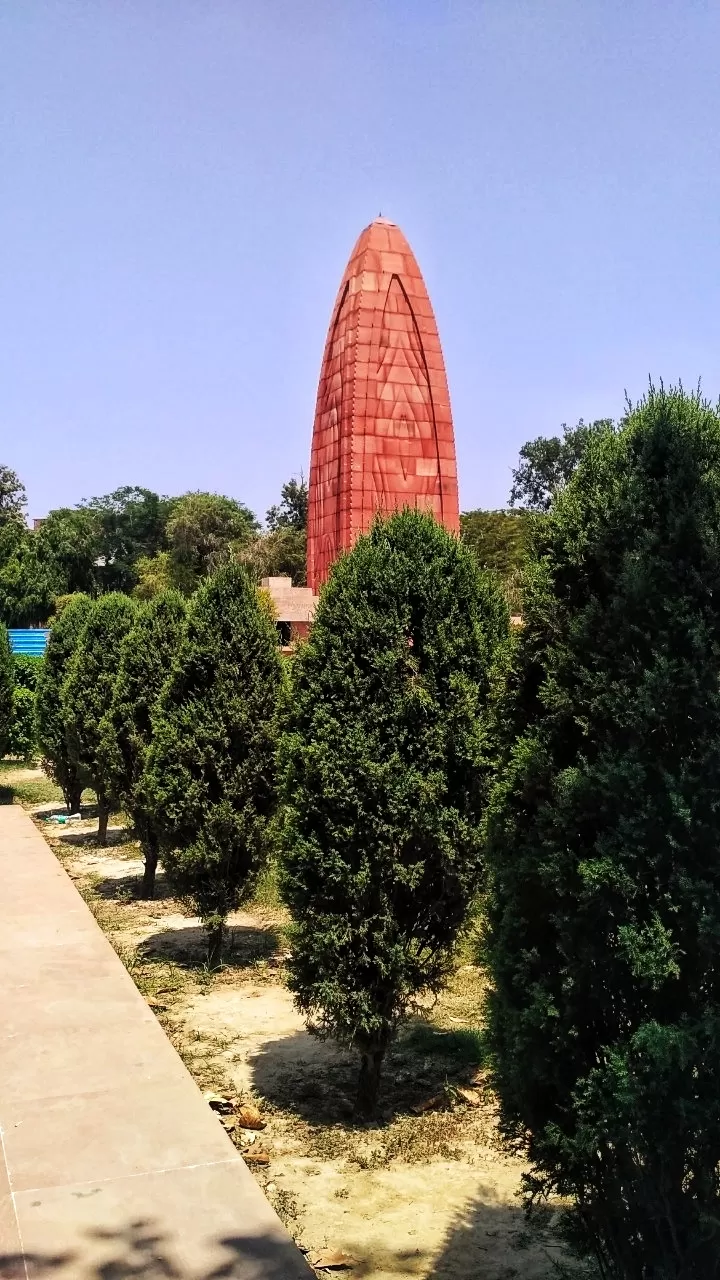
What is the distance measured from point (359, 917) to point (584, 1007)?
7.07 feet

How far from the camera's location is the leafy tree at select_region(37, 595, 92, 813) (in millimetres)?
13688

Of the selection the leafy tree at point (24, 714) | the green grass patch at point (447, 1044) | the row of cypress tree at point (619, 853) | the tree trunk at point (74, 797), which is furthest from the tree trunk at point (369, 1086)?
the leafy tree at point (24, 714)

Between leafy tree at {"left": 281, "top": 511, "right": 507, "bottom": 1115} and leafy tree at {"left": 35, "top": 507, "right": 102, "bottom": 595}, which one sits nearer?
leafy tree at {"left": 281, "top": 511, "right": 507, "bottom": 1115}

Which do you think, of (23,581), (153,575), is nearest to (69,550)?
(23,581)

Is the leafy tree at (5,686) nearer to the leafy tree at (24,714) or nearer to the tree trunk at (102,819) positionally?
the tree trunk at (102,819)

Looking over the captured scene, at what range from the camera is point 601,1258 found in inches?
109

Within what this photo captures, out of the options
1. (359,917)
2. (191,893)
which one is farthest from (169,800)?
(359,917)

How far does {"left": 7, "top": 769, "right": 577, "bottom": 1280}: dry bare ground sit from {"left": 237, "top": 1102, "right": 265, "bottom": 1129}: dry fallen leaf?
3 centimetres

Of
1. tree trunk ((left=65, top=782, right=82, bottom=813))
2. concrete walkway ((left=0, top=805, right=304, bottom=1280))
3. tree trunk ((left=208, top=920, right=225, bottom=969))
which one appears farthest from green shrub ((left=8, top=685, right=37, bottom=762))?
concrete walkway ((left=0, top=805, right=304, bottom=1280))

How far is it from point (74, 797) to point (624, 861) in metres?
12.7

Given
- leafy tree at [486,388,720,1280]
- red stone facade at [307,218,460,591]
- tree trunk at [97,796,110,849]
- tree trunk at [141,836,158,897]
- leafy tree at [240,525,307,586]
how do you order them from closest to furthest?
leafy tree at [486,388,720,1280], tree trunk at [141,836,158,897], tree trunk at [97,796,110,849], red stone facade at [307,218,460,591], leafy tree at [240,525,307,586]

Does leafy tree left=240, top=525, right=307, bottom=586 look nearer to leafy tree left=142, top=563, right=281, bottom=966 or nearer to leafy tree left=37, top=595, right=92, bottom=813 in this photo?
leafy tree left=37, top=595, right=92, bottom=813

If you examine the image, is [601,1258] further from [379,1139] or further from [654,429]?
[654,429]

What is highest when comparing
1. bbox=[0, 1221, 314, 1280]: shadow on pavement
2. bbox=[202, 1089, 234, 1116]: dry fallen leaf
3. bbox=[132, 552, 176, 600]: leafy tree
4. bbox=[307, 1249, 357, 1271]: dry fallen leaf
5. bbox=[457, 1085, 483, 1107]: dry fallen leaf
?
bbox=[132, 552, 176, 600]: leafy tree
